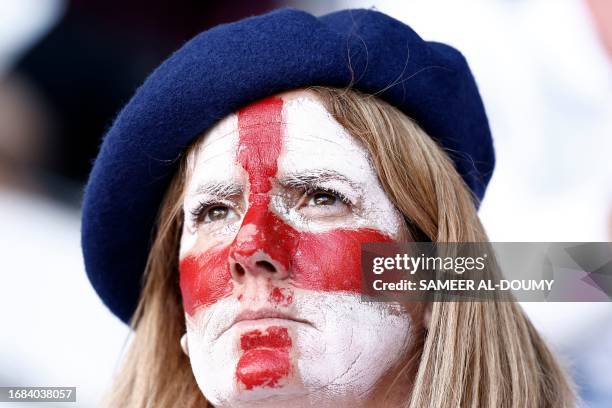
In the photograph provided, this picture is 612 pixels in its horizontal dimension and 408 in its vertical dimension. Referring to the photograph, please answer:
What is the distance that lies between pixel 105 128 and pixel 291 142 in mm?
2144

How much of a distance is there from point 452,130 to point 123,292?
96 centimetres

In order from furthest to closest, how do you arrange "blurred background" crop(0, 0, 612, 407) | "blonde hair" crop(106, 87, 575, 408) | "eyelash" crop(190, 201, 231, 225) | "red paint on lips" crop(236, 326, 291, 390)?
"blurred background" crop(0, 0, 612, 407), "eyelash" crop(190, 201, 231, 225), "blonde hair" crop(106, 87, 575, 408), "red paint on lips" crop(236, 326, 291, 390)

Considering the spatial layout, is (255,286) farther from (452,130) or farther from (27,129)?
(27,129)

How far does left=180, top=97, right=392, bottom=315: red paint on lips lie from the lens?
1.77 m

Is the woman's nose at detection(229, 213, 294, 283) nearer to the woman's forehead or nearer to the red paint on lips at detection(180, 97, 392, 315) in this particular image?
the red paint on lips at detection(180, 97, 392, 315)

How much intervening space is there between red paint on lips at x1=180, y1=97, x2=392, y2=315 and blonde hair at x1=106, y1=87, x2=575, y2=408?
0.13m

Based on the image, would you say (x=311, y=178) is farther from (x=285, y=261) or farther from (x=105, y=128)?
(x=105, y=128)

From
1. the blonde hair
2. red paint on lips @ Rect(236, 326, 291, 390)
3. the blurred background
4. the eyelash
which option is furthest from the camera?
the blurred background

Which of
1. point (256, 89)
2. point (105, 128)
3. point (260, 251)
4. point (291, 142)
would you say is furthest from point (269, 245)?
point (105, 128)

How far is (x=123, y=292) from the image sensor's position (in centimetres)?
233

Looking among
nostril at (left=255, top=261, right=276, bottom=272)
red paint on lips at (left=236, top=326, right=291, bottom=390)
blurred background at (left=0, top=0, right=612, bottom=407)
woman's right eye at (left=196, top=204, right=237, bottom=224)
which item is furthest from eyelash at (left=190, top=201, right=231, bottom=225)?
blurred background at (left=0, top=0, right=612, bottom=407)

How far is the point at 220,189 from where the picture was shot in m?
1.93

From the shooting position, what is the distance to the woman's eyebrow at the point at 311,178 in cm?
187

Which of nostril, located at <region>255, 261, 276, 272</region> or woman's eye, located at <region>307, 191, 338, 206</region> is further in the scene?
woman's eye, located at <region>307, 191, 338, 206</region>
